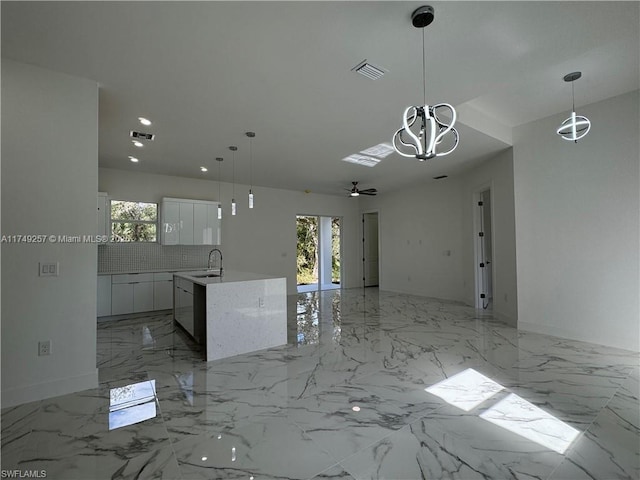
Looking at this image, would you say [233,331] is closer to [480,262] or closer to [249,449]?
[249,449]

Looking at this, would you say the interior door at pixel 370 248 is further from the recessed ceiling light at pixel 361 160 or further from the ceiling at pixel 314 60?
the ceiling at pixel 314 60

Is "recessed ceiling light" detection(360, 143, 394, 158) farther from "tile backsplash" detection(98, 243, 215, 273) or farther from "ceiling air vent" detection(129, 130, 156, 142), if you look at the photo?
"tile backsplash" detection(98, 243, 215, 273)

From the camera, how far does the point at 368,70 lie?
259cm

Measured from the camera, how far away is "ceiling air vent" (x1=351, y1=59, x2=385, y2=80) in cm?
251

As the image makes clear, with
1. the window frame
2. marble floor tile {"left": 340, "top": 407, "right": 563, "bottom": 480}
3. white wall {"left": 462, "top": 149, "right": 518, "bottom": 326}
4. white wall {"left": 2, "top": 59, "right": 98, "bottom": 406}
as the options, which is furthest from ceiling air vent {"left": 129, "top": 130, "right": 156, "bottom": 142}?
white wall {"left": 462, "top": 149, "right": 518, "bottom": 326}

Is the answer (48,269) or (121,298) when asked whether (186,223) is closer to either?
(121,298)

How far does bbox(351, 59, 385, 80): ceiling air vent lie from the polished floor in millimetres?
2792

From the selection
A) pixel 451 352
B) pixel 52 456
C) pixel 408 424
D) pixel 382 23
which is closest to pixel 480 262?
pixel 451 352

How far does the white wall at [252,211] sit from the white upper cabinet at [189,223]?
1.41 ft

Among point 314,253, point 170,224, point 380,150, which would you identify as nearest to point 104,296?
point 170,224

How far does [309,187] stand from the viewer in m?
7.56

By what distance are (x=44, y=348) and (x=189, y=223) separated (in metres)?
3.82

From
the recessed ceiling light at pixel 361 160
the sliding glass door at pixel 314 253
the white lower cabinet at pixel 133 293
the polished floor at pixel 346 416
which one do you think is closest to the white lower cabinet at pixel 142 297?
the white lower cabinet at pixel 133 293

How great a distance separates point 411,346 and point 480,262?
321cm
